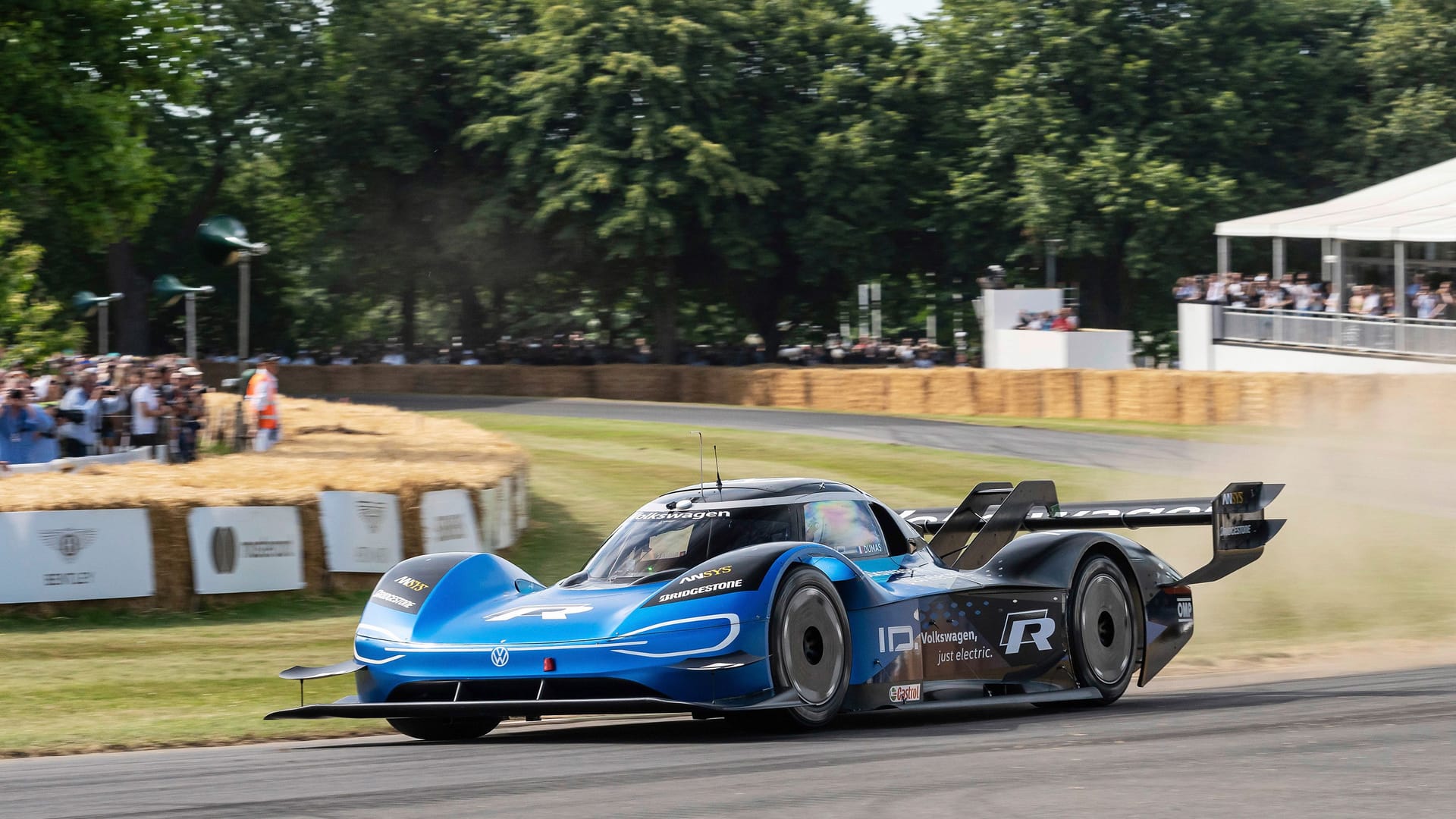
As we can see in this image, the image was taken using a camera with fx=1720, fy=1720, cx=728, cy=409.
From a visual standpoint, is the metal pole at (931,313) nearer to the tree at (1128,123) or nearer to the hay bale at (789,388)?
the tree at (1128,123)

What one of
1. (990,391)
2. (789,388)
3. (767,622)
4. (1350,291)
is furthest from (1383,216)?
(767,622)

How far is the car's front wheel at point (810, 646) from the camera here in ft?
26.0

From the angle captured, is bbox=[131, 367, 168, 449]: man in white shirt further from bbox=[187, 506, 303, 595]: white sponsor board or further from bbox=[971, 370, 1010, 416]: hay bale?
bbox=[971, 370, 1010, 416]: hay bale

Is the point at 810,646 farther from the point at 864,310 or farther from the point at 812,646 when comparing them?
the point at 864,310

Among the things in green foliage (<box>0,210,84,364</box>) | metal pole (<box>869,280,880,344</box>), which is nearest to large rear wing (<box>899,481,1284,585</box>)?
green foliage (<box>0,210,84,364</box>)

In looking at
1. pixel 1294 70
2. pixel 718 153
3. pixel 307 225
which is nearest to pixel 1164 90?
pixel 1294 70

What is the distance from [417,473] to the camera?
1612 centimetres

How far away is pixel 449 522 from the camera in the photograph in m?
15.8

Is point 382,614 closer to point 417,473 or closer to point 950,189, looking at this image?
point 417,473

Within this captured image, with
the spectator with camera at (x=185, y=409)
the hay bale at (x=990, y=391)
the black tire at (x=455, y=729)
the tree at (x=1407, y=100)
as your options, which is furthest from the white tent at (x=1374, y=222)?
the black tire at (x=455, y=729)

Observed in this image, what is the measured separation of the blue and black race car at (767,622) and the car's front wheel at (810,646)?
0.03ft

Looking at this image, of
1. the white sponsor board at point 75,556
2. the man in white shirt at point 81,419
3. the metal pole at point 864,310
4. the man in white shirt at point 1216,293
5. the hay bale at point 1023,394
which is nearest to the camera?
the white sponsor board at point 75,556

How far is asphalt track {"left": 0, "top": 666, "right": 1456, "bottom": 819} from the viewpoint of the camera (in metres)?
5.96

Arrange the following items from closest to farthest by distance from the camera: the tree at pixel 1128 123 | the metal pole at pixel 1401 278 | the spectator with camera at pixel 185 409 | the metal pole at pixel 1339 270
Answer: the spectator with camera at pixel 185 409 → the metal pole at pixel 1401 278 → the metal pole at pixel 1339 270 → the tree at pixel 1128 123
